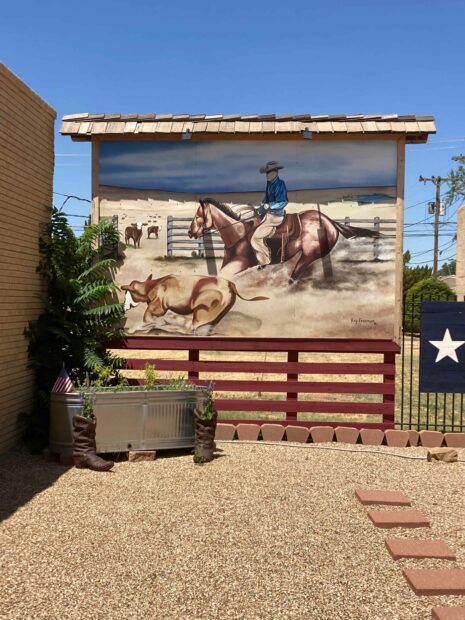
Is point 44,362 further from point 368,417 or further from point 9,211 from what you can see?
point 368,417

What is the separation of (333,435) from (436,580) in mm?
4962

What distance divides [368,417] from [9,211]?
26.8 ft

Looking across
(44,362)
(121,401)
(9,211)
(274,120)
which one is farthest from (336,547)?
(274,120)

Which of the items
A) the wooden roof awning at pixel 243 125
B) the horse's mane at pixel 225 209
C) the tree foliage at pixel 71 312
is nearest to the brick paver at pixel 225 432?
the tree foliage at pixel 71 312

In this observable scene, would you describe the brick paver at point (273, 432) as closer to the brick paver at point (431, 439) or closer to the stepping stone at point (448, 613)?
the brick paver at point (431, 439)

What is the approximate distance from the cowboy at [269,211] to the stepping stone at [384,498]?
4.26m

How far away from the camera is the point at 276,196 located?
969cm

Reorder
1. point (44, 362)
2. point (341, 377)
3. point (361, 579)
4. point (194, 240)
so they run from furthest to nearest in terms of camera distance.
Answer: point (341, 377), point (194, 240), point (44, 362), point (361, 579)

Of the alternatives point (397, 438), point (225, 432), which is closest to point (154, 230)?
point (225, 432)

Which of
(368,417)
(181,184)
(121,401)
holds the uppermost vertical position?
(181,184)

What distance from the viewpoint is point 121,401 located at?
26.8 ft

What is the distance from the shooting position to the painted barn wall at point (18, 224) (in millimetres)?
8164

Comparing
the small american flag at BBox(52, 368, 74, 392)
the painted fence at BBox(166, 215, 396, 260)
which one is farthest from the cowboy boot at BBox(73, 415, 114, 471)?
the painted fence at BBox(166, 215, 396, 260)

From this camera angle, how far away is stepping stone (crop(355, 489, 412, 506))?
253 inches
